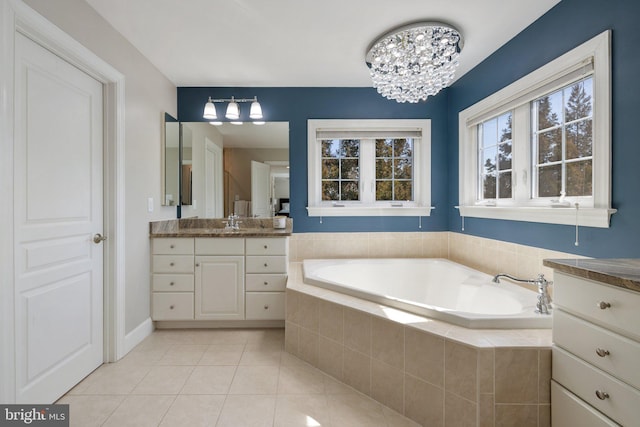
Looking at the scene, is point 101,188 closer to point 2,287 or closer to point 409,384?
point 2,287

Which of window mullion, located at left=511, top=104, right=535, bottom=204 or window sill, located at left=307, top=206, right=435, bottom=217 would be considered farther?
window sill, located at left=307, top=206, right=435, bottom=217

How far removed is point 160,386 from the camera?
1768 millimetres

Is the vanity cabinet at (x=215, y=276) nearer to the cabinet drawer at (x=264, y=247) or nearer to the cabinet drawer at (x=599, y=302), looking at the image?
the cabinet drawer at (x=264, y=247)

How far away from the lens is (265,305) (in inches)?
99.2

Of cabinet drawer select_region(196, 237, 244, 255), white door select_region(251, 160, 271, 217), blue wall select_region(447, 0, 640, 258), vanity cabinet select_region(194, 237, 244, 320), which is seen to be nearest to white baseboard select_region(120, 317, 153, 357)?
vanity cabinet select_region(194, 237, 244, 320)

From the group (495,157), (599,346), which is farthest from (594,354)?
(495,157)

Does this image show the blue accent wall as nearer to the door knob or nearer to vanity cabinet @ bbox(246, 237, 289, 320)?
vanity cabinet @ bbox(246, 237, 289, 320)

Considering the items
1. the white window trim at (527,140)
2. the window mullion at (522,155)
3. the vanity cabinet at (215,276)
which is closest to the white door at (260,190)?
the vanity cabinet at (215,276)

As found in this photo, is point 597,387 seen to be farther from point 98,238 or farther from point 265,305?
point 98,238

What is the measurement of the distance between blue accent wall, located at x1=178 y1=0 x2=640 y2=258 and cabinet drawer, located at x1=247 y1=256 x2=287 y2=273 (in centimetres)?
58

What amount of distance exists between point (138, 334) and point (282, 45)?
2.52 metres

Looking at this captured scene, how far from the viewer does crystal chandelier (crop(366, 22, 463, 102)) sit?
1905mm

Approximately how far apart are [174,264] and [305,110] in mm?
1921

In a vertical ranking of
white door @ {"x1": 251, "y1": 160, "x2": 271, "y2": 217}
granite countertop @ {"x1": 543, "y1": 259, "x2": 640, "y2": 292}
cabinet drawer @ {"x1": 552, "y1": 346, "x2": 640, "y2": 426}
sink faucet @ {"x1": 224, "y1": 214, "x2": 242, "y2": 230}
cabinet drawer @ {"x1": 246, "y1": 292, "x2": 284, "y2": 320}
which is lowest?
cabinet drawer @ {"x1": 246, "y1": 292, "x2": 284, "y2": 320}
